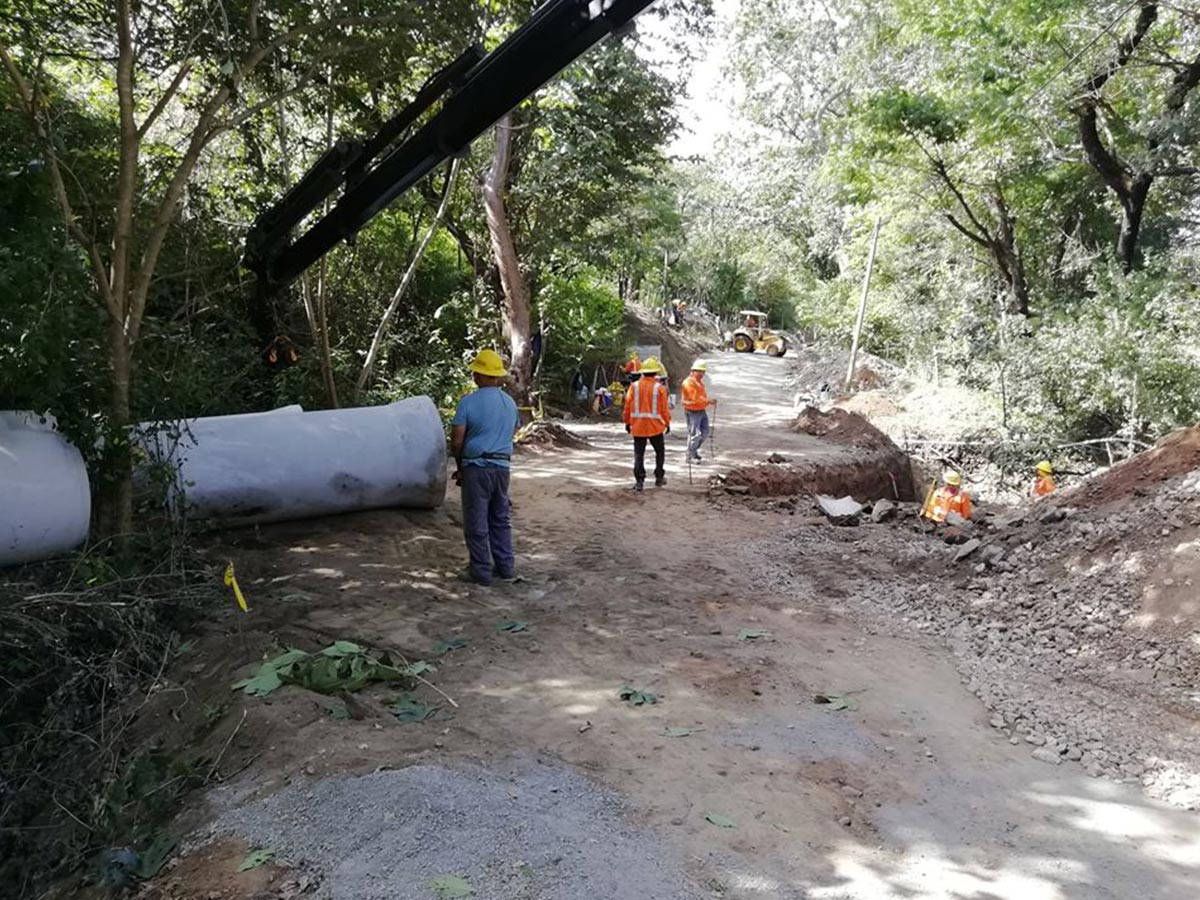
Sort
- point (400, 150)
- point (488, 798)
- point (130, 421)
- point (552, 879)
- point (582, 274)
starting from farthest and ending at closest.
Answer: point (582, 274) → point (400, 150) → point (130, 421) → point (488, 798) → point (552, 879)

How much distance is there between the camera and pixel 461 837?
9.36ft

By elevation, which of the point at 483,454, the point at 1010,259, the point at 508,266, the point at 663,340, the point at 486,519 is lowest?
the point at 486,519

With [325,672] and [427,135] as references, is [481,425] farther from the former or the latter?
[427,135]

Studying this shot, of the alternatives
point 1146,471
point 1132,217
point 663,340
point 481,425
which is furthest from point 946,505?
point 663,340

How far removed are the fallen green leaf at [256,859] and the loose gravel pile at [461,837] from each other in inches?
1.2

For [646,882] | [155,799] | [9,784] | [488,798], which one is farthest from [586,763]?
[9,784]

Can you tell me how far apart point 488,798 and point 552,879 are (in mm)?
511

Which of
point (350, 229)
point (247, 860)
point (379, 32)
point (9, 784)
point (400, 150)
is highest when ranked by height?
point (379, 32)

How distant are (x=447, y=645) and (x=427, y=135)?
444 cm

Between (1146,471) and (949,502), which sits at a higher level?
(1146,471)

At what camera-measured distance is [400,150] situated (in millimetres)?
7230

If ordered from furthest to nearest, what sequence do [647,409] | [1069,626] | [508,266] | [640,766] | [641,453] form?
[508,266] → [641,453] → [647,409] → [1069,626] → [640,766]

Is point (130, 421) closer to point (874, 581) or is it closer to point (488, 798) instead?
point (488, 798)

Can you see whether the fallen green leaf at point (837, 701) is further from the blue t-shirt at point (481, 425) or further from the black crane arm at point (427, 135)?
the black crane arm at point (427, 135)
